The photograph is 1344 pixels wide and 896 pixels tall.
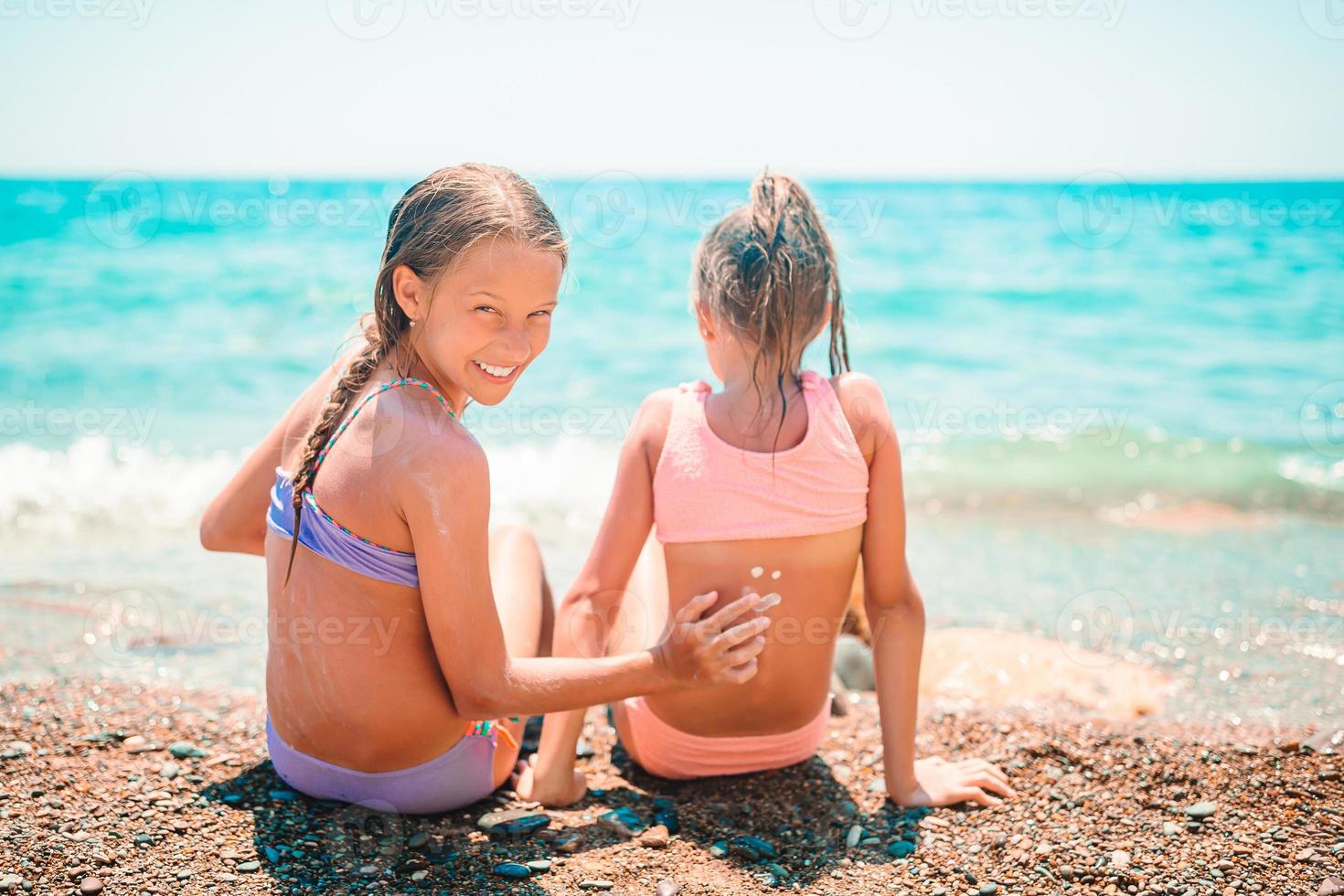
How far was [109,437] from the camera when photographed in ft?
27.2

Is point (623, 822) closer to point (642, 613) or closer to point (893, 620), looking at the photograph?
point (642, 613)

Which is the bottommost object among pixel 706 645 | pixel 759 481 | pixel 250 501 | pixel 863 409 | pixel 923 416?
pixel 923 416

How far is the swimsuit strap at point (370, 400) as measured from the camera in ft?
7.80

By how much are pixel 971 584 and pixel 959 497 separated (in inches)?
74.8

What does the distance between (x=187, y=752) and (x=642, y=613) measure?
1.42m

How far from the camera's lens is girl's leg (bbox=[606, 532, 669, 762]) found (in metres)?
3.09

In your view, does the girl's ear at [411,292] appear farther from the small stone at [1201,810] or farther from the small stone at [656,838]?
the small stone at [1201,810]

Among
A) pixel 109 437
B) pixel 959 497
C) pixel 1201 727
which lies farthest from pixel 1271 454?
pixel 109 437

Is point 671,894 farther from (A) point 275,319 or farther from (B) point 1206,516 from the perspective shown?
(A) point 275,319

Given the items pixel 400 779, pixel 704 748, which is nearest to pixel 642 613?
pixel 704 748

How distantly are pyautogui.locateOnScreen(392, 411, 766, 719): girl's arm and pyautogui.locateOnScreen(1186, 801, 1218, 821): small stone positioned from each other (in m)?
1.30

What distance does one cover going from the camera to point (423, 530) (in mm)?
2270

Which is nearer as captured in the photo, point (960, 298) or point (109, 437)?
point (109, 437)

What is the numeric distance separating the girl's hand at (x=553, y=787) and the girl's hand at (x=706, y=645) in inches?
27.1
